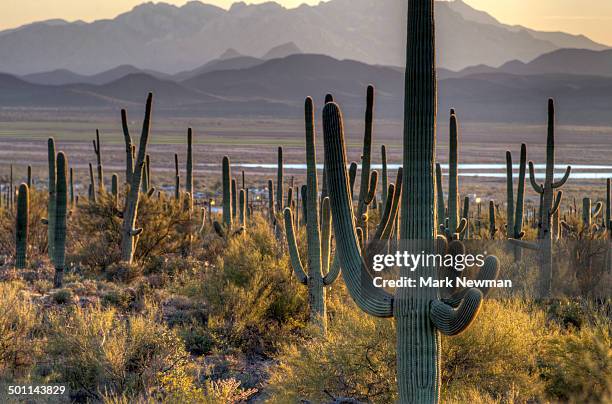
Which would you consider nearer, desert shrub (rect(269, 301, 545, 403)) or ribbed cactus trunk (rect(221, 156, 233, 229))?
desert shrub (rect(269, 301, 545, 403))

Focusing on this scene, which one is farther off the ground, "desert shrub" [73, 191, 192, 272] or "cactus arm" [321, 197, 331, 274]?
"cactus arm" [321, 197, 331, 274]

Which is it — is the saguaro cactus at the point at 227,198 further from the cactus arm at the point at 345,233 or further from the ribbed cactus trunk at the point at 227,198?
the cactus arm at the point at 345,233

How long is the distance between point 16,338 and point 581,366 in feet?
25.7

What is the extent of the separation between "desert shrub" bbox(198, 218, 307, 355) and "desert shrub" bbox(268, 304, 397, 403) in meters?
3.52

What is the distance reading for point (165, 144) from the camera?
367ft

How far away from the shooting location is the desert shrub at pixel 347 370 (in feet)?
31.7

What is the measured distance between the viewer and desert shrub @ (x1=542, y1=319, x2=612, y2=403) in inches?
371

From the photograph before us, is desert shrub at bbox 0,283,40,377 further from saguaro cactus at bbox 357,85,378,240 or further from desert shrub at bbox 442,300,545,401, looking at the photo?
desert shrub at bbox 442,300,545,401

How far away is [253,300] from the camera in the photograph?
14445 millimetres

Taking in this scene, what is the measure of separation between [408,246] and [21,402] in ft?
17.4

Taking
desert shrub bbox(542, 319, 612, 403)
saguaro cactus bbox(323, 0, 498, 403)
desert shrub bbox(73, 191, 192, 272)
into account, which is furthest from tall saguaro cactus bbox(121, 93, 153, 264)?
saguaro cactus bbox(323, 0, 498, 403)

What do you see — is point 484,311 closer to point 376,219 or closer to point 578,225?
point 376,219

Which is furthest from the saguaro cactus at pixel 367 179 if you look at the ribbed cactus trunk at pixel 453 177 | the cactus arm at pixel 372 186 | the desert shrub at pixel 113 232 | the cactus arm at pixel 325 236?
the desert shrub at pixel 113 232

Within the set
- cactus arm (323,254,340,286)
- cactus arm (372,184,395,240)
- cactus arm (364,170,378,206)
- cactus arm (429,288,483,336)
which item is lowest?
cactus arm (323,254,340,286)
